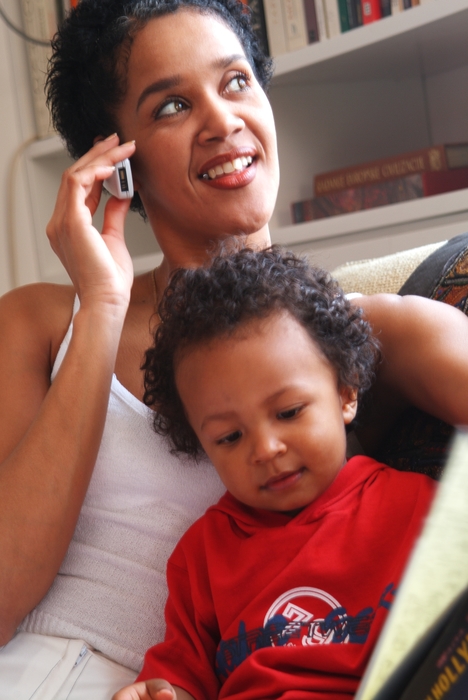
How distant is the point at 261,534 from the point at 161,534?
0.20 metres

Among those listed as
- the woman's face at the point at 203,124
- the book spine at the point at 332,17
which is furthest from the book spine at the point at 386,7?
the woman's face at the point at 203,124

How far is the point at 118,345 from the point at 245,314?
29cm

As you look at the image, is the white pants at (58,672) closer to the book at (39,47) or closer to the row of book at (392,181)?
the row of book at (392,181)

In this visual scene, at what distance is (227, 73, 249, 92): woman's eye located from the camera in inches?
45.1

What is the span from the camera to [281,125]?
2.05 metres

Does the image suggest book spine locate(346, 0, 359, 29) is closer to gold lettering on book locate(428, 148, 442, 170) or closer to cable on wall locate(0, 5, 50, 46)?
gold lettering on book locate(428, 148, 442, 170)

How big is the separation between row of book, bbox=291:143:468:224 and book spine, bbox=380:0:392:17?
0.31 m

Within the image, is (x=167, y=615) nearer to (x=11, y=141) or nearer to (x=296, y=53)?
(x=296, y=53)

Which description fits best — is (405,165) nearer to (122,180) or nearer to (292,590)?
(122,180)

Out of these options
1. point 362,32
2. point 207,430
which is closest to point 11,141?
point 362,32

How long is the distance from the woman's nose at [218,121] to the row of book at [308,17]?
79 centimetres

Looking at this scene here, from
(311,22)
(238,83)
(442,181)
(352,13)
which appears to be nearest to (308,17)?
(311,22)

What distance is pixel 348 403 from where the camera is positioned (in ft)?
2.99

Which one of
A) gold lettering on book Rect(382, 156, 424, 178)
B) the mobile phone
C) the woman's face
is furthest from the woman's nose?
gold lettering on book Rect(382, 156, 424, 178)
